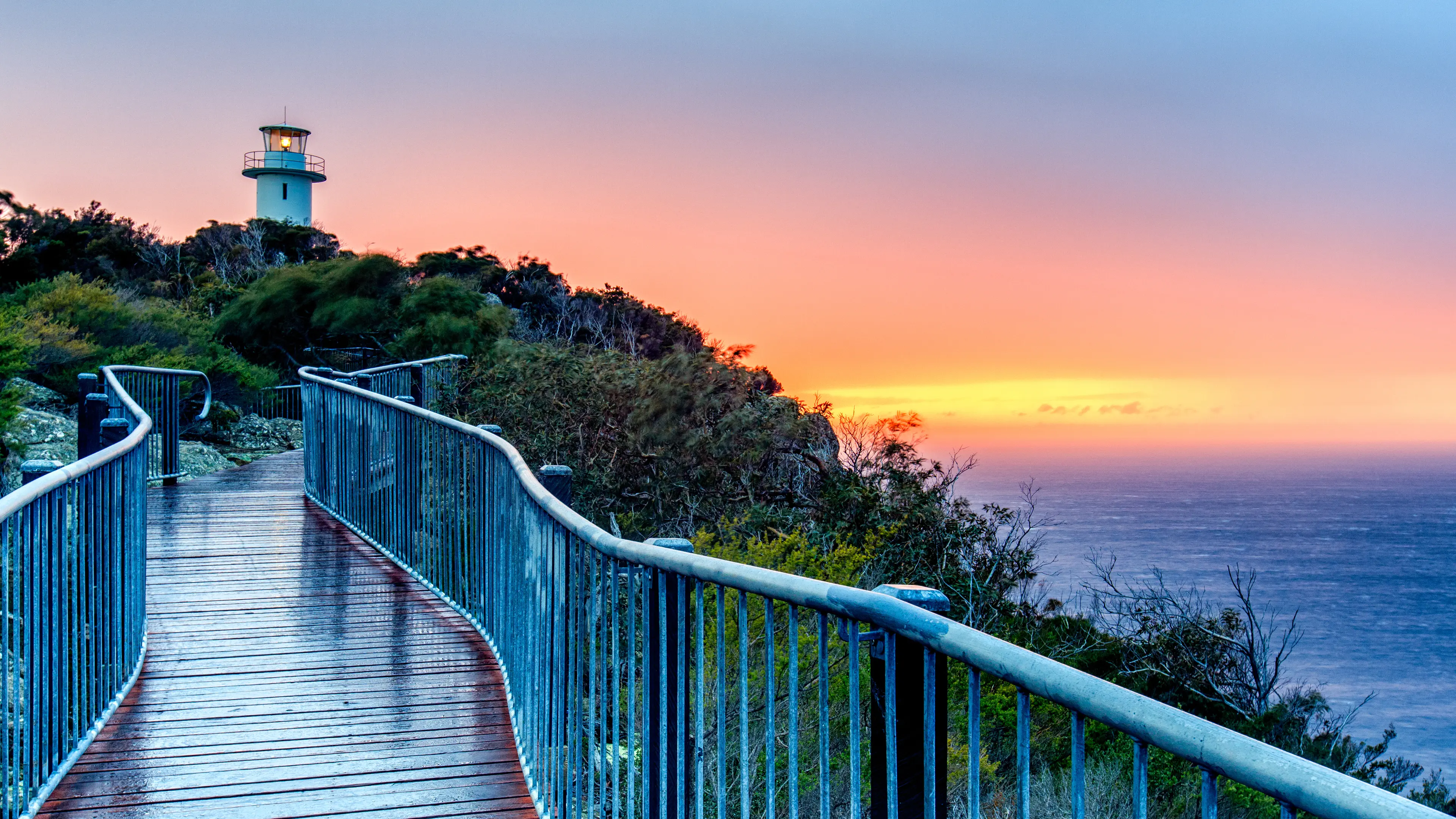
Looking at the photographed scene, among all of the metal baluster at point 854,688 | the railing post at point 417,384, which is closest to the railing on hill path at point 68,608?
the metal baluster at point 854,688

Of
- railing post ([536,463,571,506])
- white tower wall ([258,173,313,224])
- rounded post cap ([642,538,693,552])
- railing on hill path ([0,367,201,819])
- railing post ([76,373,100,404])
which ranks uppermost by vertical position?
white tower wall ([258,173,313,224])

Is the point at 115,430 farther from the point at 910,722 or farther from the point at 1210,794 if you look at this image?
the point at 1210,794

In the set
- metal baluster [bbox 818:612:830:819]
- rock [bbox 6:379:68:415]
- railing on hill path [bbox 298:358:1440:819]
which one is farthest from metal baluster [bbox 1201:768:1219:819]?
rock [bbox 6:379:68:415]

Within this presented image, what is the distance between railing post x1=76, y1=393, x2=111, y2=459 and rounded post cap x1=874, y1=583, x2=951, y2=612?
9.71 m

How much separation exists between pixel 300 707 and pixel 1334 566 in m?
119

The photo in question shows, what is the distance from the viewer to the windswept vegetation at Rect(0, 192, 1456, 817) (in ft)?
62.5

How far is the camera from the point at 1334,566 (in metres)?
108

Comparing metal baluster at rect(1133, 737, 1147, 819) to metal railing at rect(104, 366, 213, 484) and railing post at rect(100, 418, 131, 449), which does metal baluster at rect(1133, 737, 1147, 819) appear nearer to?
railing post at rect(100, 418, 131, 449)

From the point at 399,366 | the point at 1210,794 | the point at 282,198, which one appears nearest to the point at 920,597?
the point at 1210,794

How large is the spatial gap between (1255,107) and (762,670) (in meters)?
30.2

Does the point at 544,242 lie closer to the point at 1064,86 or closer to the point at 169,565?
the point at 1064,86

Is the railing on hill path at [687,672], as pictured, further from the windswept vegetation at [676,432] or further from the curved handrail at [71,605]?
the windswept vegetation at [676,432]

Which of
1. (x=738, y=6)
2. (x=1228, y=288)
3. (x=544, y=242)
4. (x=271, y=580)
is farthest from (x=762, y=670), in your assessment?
(x=1228, y=288)

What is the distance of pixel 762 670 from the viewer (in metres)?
16.3
